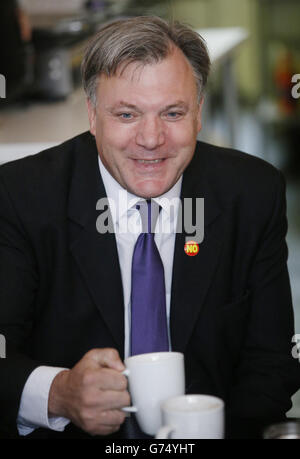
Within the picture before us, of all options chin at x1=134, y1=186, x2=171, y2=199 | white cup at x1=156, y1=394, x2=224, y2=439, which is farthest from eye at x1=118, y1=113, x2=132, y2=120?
white cup at x1=156, y1=394, x2=224, y2=439

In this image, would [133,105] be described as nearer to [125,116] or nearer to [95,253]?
[125,116]

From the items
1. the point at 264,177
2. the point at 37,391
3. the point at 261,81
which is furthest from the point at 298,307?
the point at 261,81

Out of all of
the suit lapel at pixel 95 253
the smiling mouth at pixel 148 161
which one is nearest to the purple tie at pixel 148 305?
the suit lapel at pixel 95 253

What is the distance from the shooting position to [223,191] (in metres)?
1.59

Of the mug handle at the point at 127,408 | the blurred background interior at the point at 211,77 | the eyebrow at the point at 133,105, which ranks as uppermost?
the blurred background interior at the point at 211,77

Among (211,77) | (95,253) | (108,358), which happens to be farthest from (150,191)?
(211,77)

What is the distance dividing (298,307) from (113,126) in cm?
231

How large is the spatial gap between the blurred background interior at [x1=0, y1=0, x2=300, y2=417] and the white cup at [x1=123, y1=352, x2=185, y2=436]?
2.56 ft

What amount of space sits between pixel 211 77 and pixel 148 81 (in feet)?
7.40

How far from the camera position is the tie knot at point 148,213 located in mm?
1499

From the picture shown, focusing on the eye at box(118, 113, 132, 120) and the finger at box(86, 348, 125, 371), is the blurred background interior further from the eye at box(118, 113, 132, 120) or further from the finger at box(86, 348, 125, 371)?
the finger at box(86, 348, 125, 371)

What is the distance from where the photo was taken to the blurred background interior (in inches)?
101

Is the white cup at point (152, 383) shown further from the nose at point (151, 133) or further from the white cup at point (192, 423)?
the nose at point (151, 133)

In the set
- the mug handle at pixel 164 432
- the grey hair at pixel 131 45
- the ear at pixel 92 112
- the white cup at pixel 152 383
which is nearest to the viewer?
the mug handle at pixel 164 432
